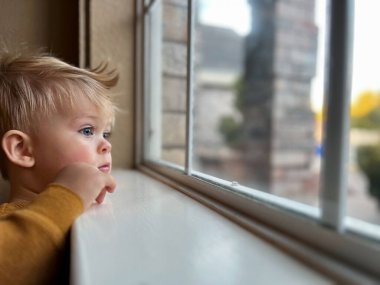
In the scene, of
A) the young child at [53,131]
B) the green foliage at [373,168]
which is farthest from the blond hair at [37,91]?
the green foliage at [373,168]

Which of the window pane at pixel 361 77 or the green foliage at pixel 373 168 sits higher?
the window pane at pixel 361 77

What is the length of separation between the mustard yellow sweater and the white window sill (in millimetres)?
30

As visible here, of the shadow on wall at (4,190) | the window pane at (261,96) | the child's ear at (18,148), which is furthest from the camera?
the window pane at (261,96)

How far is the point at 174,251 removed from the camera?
403 millimetres

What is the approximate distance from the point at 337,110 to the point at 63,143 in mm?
540

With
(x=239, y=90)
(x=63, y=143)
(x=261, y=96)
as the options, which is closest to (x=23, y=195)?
(x=63, y=143)

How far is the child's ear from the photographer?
70 cm

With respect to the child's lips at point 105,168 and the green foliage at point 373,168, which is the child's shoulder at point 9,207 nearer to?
A: the child's lips at point 105,168

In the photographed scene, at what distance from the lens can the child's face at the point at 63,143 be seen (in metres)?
0.71

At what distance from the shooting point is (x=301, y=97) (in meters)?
5.03

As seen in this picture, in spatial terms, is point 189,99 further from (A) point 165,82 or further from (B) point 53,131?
(A) point 165,82

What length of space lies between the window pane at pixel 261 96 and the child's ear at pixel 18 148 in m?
3.49

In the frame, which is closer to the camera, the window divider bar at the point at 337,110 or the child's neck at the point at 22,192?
the window divider bar at the point at 337,110

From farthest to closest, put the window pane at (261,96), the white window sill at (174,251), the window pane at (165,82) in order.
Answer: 1. the window pane at (261,96)
2. the window pane at (165,82)
3. the white window sill at (174,251)
